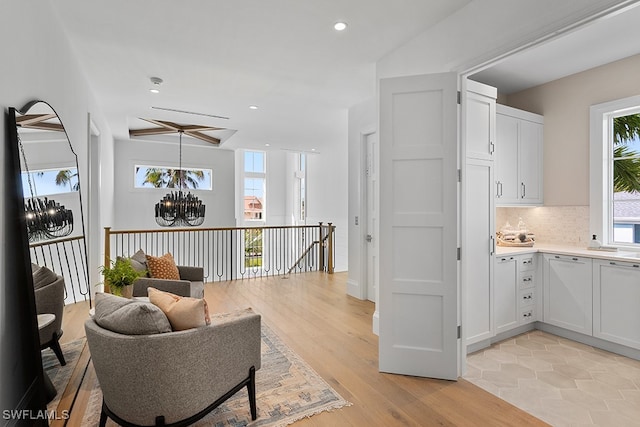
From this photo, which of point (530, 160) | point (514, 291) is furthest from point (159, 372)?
point (530, 160)

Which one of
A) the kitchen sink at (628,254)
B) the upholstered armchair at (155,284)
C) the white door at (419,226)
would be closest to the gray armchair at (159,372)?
the white door at (419,226)

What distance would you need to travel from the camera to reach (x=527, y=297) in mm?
3688

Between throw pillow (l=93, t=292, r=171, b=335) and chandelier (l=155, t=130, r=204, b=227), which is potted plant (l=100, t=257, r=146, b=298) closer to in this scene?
throw pillow (l=93, t=292, r=171, b=335)

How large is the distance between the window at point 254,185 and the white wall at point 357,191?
5495mm

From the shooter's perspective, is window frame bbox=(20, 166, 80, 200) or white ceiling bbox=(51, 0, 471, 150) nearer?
window frame bbox=(20, 166, 80, 200)

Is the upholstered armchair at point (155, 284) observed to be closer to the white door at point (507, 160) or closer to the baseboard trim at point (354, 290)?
the baseboard trim at point (354, 290)

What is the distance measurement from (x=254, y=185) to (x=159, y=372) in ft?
28.9

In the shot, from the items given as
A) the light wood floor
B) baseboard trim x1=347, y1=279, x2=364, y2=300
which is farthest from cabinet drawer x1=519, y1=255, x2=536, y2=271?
baseboard trim x1=347, y1=279, x2=364, y2=300

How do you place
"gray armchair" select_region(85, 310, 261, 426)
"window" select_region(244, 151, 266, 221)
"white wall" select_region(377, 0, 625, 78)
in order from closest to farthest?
"gray armchair" select_region(85, 310, 261, 426), "white wall" select_region(377, 0, 625, 78), "window" select_region(244, 151, 266, 221)

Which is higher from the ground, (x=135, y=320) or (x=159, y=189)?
(x=159, y=189)

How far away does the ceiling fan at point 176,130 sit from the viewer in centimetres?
653

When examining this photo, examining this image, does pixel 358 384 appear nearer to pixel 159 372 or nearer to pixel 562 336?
pixel 159 372

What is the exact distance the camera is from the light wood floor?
2172 mm

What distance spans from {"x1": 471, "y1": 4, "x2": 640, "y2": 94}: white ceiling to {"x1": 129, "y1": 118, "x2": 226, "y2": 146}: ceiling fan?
4.85 metres
